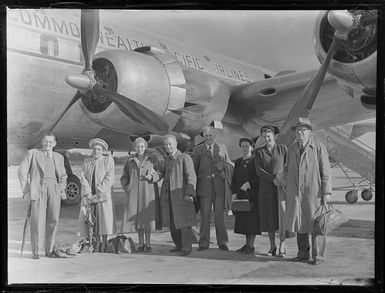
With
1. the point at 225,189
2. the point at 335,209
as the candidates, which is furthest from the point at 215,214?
the point at 335,209

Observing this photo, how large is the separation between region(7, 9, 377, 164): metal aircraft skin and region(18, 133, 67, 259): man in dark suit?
16 cm

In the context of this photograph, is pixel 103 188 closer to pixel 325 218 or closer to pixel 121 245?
pixel 121 245

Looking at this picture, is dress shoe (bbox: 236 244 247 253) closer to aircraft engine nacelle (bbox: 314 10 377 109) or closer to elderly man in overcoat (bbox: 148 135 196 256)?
elderly man in overcoat (bbox: 148 135 196 256)

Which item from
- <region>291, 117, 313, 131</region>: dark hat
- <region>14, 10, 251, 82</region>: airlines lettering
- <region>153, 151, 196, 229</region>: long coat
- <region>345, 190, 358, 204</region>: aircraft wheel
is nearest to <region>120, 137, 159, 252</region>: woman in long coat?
<region>153, 151, 196, 229</region>: long coat

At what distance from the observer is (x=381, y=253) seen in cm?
426

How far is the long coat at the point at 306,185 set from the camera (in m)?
4.26

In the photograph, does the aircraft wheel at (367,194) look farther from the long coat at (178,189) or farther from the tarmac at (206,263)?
the long coat at (178,189)

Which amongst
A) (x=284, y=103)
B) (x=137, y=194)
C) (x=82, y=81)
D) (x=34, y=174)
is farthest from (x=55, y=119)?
(x=284, y=103)

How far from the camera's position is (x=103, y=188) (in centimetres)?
438

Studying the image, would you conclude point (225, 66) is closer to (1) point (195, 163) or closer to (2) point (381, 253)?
(1) point (195, 163)

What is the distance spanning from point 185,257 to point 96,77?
6.48 feet

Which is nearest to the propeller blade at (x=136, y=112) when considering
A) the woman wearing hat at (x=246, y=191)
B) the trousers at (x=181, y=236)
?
the trousers at (x=181, y=236)

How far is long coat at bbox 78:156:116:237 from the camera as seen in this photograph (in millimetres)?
4379

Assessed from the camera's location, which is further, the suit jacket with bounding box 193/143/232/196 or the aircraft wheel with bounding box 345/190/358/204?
the suit jacket with bounding box 193/143/232/196
